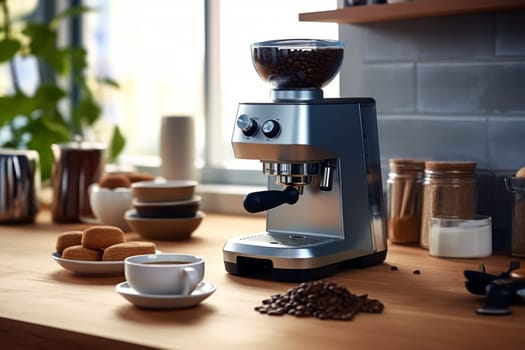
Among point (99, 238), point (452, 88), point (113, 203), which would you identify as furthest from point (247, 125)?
point (113, 203)

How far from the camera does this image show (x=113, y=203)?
2291mm

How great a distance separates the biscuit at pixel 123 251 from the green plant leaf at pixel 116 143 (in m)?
1.07

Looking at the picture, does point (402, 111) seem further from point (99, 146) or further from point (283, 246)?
point (99, 146)

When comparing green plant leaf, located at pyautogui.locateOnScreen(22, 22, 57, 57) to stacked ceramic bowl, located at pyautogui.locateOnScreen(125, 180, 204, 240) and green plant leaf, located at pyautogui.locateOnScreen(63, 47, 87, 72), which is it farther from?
stacked ceramic bowl, located at pyautogui.locateOnScreen(125, 180, 204, 240)

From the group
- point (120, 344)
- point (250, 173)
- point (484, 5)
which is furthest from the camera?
point (250, 173)

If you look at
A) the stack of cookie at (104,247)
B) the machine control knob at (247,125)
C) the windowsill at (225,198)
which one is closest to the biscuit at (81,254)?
the stack of cookie at (104,247)

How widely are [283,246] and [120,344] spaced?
0.48 m

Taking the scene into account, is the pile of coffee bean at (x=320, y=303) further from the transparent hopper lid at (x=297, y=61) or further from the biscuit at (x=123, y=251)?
the transparent hopper lid at (x=297, y=61)

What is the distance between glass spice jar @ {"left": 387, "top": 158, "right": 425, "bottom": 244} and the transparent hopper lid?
37 centimetres

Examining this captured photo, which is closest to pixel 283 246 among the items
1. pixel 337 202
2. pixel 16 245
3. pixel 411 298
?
pixel 337 202

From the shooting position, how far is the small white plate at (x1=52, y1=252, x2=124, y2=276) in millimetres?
1682

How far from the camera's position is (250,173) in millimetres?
2707

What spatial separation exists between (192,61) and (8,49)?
20.9 inches

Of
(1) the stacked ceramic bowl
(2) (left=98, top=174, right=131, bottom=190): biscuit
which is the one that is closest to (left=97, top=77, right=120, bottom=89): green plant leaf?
(2) (left=98, top=174, right=131, bottom=190): biscuit
